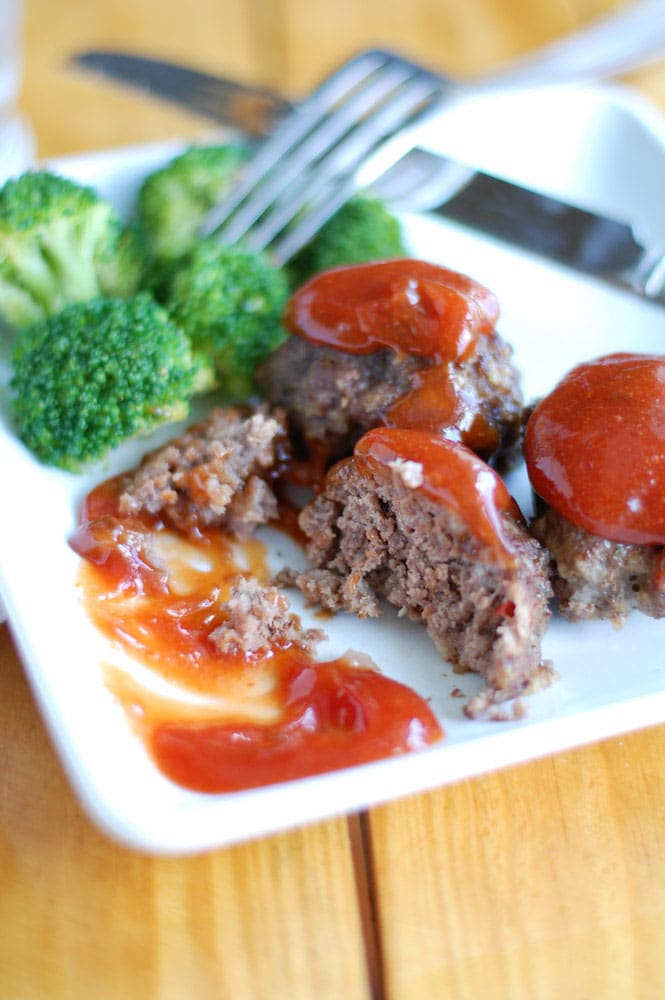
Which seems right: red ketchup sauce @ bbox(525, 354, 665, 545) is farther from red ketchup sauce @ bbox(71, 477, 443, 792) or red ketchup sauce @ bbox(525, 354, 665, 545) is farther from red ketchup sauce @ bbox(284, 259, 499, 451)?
red ketchup sauce @ bbox(71, 477, 443, 792)

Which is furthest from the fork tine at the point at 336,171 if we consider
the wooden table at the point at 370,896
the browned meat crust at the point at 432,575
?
the wooden table at the point at 370,896

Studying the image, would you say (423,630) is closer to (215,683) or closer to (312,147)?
(215,683)

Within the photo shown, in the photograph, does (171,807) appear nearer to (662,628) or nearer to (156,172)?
(662,628)

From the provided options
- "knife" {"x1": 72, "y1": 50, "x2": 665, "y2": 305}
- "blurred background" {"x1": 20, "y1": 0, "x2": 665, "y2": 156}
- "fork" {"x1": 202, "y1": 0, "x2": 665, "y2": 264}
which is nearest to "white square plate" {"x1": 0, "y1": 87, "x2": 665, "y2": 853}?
"knife" {"x1": 72, "y1": 50, "x2": 665, "y2": 305}

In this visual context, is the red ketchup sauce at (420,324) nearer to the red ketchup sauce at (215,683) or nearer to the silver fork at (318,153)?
the red ketchup sauce at (215,683)

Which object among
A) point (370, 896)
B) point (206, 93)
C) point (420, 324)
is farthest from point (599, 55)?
point (370, 896)

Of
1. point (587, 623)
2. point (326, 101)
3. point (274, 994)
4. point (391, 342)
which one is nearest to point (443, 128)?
point (326, 101)

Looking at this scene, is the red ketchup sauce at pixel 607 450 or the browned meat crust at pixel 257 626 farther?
the browned meat crust at pixel 257 626
